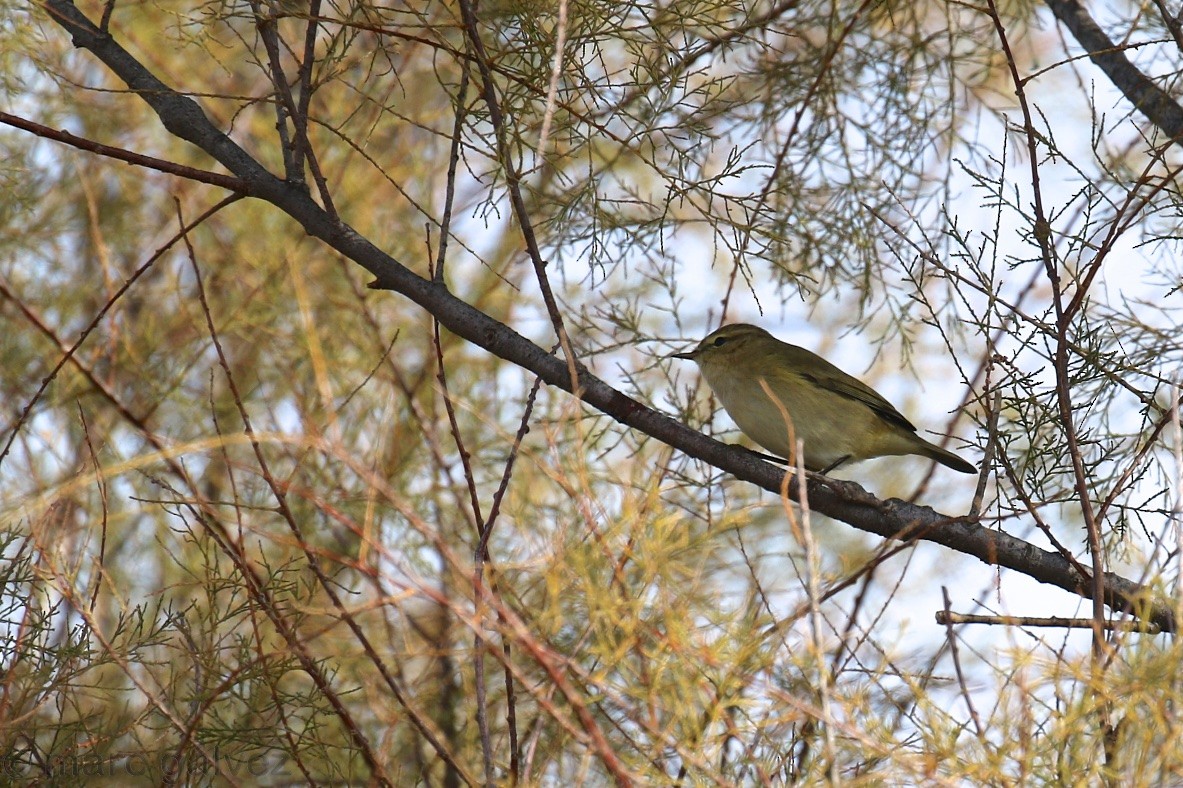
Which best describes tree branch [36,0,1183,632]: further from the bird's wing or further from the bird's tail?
the bird's wing

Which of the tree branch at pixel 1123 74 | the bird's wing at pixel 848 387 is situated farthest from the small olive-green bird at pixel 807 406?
the tree branch at pixel 1123 74

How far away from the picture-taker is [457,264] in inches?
243

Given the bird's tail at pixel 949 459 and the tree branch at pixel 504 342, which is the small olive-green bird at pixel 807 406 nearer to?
the bird's tail at pixel 949 459

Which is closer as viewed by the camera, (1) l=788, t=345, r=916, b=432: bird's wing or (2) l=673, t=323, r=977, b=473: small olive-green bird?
(2) l=673, t=323, r=977, b=473: small olive-green bird

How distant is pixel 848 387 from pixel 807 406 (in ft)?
0.89

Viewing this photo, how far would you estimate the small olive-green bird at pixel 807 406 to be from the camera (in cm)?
435

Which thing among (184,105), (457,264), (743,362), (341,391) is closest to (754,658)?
(184,105)

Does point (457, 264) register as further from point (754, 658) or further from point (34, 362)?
point (754, 658)

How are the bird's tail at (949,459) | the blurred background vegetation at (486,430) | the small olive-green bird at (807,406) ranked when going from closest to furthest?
the blurred background vegetation at (486,430), the small olive-green bird at (807,406), the bird's tail at (949,459)

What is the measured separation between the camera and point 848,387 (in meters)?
4.76

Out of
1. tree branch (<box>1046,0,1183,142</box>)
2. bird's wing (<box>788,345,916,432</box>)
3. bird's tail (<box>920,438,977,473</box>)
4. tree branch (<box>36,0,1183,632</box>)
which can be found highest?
tree branch (<box>1046,0,1183,142</box>)

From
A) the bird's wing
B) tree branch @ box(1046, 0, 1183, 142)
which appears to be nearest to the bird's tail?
the bird's wing

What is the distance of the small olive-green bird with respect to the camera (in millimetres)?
4352

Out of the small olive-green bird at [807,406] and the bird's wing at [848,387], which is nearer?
the small olive-green bird at [807,406]
